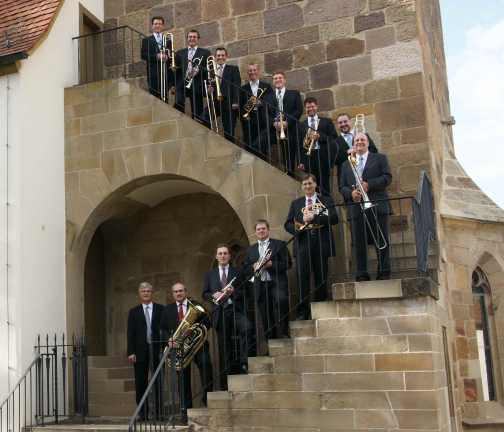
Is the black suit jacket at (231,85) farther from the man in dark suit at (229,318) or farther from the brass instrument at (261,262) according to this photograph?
the brass instrument at (261,262)

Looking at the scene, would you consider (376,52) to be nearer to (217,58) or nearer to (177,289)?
(217,58)

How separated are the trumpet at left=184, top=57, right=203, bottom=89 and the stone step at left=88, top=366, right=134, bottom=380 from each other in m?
→ 3.83

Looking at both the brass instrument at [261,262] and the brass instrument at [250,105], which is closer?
the brass instrument at [261,262]

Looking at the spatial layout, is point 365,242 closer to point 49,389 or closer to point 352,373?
point 352,373

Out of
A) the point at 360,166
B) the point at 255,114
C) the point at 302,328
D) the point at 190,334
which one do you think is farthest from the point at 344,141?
the point at 190,334

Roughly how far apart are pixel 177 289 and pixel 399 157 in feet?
11.1

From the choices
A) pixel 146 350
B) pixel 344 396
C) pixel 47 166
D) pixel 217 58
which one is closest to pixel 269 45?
pixel 217 58

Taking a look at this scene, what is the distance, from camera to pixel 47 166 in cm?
1076

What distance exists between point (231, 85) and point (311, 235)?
279 cm

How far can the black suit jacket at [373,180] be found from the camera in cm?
859

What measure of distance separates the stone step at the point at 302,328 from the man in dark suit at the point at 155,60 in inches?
168

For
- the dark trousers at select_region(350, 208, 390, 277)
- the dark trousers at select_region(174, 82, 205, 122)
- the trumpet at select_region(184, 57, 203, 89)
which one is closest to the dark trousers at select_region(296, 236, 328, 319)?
the dark trousers at select_region(350, 208, 390, 277)

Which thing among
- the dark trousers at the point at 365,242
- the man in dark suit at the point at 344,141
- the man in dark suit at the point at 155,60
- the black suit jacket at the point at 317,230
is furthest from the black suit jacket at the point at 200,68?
the dark trousers at the point at 365,242

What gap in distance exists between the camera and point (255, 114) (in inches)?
409
